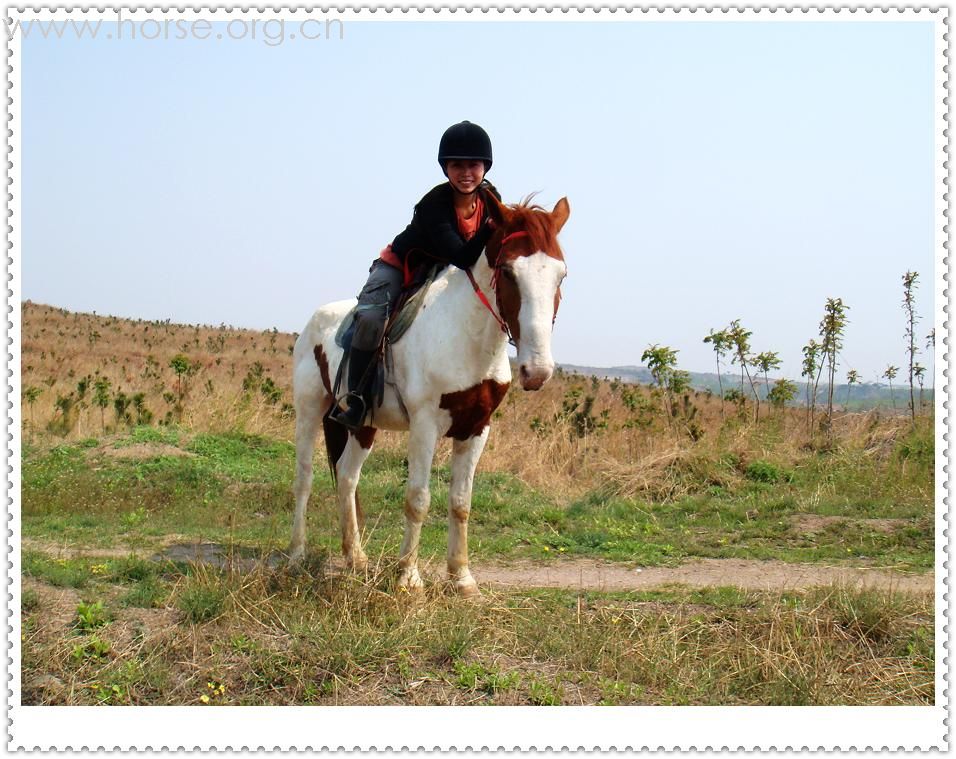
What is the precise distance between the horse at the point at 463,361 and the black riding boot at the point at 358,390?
13 centimetres

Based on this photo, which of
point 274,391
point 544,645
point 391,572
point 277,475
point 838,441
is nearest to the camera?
point 544,645

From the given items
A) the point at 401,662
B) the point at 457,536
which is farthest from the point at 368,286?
the point at 401,662

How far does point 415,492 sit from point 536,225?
2.00 meters

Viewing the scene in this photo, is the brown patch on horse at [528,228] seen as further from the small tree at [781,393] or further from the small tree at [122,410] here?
the small tree at [122,410]

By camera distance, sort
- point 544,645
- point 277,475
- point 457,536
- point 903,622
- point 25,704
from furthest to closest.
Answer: point 277,475
point 457,536
point 903,622
point 544,645
point 25,704

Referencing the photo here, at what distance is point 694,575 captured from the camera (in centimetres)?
685

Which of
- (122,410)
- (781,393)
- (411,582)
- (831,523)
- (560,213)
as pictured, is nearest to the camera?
(560,213)

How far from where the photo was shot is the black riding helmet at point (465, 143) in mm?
5602

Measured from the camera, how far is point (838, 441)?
11336mm

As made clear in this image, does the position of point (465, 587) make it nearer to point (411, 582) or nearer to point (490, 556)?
point (411, 582)

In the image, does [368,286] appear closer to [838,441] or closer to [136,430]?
[136,430]

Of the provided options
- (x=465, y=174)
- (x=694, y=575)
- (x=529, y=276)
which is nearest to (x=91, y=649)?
(x=529, y=276)

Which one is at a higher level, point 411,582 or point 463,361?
point 463,361

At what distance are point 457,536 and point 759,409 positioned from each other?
8877 millimetres
